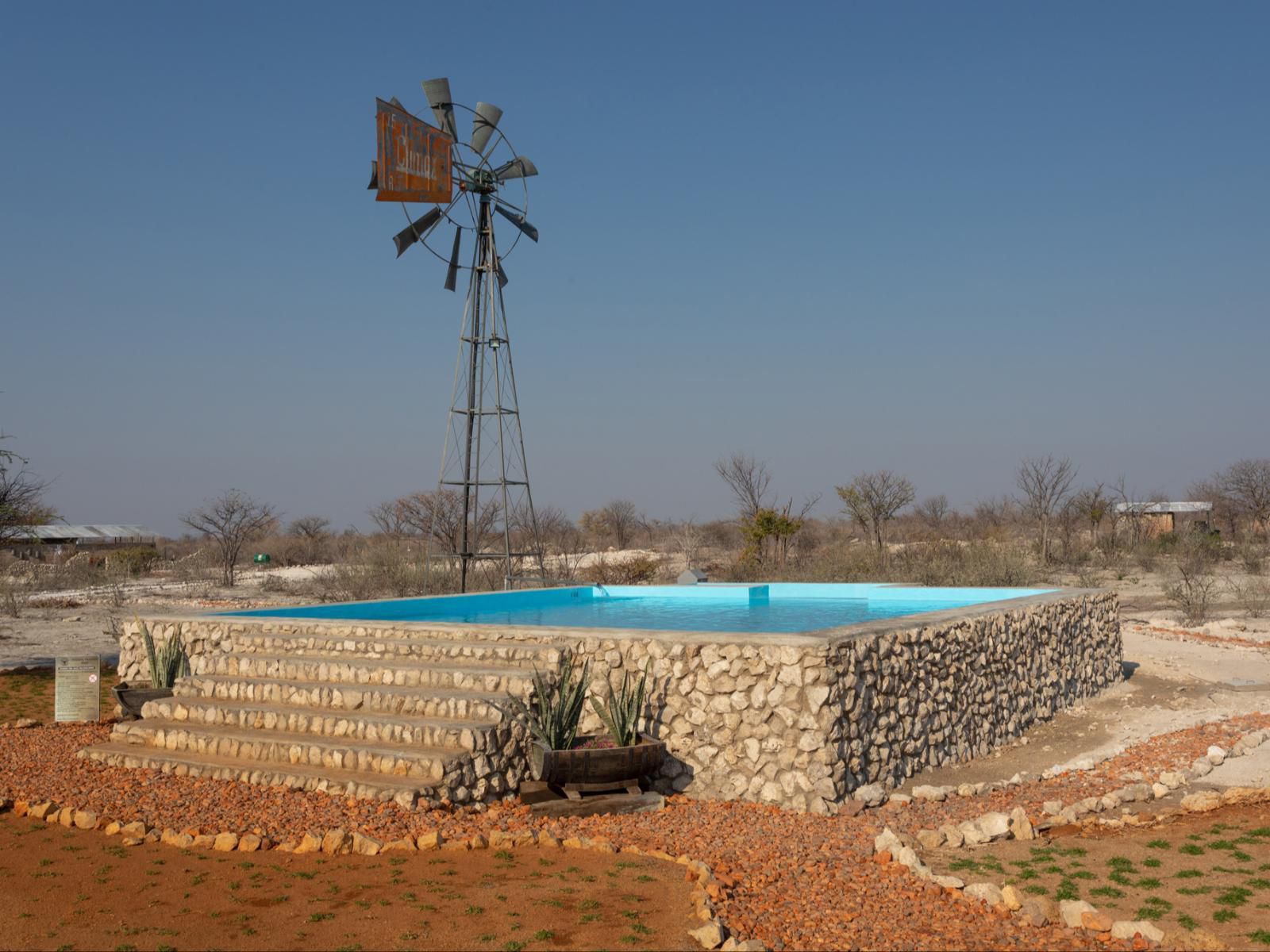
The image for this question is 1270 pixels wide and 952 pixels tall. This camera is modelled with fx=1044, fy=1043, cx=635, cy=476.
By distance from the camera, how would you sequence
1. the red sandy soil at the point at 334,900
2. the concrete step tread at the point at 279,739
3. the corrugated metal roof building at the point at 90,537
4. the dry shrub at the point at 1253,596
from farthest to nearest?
1. the corrugated metal roof building at the point at 90,537
2. the dry shrub at the point at 1253,596
3. the concrete step tread at the point at 279,739
4. the red sandy soil at the point at 334,900

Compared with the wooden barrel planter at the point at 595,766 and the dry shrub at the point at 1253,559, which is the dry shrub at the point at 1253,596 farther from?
the wooden barrel planter at the point at 595,766

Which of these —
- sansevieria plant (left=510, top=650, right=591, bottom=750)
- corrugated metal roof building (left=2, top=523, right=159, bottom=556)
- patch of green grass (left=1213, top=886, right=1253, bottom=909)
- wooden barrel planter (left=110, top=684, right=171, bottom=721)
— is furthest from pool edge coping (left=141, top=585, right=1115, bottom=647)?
corrugated metal roof building (left=2, top=523, right=159, bottom=556)

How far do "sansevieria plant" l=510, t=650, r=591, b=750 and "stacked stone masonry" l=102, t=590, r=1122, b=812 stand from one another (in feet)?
0.56

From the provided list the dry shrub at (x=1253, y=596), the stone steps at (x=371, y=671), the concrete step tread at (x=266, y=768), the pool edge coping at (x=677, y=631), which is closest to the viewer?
the concrete step tread at (x=266, y=768)

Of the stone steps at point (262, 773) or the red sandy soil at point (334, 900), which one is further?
the stone steps at point (262, 773)

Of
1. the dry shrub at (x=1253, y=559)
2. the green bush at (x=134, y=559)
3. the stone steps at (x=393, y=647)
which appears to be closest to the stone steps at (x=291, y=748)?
the stone steps at (x=393, y=647)

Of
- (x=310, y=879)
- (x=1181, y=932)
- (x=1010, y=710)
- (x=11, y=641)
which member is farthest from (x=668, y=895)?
(x=11, y=641)

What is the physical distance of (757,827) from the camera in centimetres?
744

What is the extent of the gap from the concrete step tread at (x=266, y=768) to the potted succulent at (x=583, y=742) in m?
0.96

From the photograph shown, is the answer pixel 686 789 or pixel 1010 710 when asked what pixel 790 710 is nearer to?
pixel 686 789

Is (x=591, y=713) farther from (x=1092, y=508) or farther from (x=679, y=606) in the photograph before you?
(x=1092, y=508)

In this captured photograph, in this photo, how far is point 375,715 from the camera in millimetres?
8820

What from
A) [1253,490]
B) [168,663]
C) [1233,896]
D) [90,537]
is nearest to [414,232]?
[168,663]

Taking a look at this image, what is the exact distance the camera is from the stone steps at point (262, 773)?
Answer: 25.0 feet
